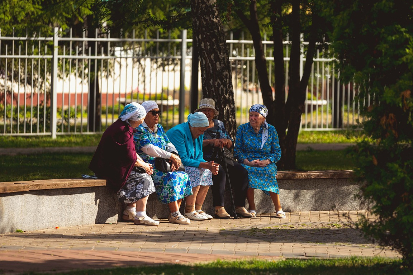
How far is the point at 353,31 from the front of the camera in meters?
6.02

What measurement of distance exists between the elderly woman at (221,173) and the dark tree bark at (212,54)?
0.85 m

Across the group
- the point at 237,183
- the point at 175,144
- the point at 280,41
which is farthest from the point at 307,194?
the point at 280,41

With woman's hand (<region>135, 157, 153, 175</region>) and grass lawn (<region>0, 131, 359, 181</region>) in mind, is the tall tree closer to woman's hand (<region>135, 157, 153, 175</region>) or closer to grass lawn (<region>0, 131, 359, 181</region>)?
grass lawn (<region>0, 131, 359, 181</region>)

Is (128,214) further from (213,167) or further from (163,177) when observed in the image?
(213,167)

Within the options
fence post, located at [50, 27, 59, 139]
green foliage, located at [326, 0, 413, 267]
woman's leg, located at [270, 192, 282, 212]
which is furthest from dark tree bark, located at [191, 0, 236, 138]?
fence post, located at [50, 27, 59, 139]

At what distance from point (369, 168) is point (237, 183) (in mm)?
3541

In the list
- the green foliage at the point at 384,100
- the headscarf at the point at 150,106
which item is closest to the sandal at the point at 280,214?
the headscarf at the point at 150,106

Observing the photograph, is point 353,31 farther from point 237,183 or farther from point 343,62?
point 237,183

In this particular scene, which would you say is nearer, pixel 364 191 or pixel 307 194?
pixel 364 191

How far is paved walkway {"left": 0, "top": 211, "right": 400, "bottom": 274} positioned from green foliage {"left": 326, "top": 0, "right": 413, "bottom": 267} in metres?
0.56

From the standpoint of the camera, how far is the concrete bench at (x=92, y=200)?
26.0 ft

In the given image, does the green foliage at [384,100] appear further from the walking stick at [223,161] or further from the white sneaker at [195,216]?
the walking stick at [223,161]

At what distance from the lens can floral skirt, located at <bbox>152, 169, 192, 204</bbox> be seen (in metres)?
8.72

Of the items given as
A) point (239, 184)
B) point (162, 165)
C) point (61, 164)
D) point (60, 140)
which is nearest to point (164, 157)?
point (162, 165)
